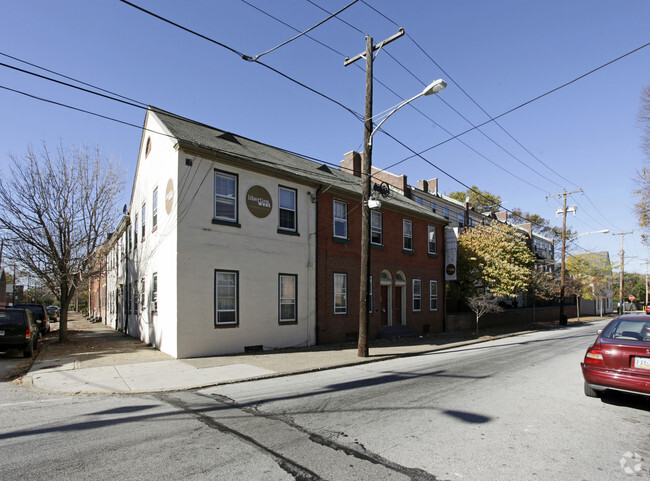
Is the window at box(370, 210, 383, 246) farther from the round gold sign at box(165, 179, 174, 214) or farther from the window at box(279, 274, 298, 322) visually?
the round gold sign at box(165, 179, 174, 214)

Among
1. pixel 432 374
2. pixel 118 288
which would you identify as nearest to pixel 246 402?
pixel 432 374

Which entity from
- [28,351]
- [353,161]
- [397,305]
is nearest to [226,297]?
[28,351]

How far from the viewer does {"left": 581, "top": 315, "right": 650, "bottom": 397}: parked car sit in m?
6.29

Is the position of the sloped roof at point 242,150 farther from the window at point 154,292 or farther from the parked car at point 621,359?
Result: the parked car at point 621,359

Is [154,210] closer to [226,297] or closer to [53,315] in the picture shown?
[226,297]

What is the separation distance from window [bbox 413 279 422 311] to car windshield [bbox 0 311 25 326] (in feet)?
57.0

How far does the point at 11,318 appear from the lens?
12.1 meters

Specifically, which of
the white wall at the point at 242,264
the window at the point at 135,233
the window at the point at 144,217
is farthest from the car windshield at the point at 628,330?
the window at the point at 135,233

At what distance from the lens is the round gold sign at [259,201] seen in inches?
561

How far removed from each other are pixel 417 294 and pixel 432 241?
366 cm

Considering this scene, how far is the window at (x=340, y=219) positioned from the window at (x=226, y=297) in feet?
18.2

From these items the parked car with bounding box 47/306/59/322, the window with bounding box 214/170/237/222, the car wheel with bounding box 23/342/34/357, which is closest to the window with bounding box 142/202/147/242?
the window with bounding box 214/170/237/222

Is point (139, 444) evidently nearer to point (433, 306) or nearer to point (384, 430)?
point (384, 430)

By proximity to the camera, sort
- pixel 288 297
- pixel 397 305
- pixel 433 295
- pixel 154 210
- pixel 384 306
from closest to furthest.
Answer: pixel 288 297 → pixel 154 210 → pixel 384 306 → pixel 397 305 → pixel 433 295
